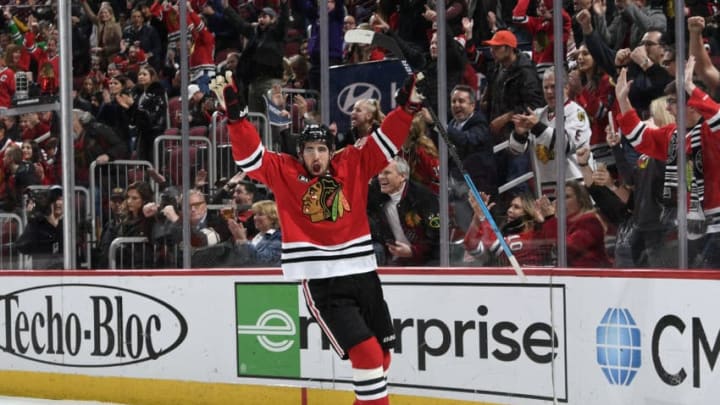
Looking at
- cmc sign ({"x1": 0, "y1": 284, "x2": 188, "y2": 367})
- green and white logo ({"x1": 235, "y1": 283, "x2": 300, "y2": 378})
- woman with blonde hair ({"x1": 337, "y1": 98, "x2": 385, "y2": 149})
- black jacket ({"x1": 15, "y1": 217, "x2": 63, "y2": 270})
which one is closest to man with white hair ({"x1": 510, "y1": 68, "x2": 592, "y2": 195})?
woman with blonde hair ({"x1": 337, "y1": 98, "x2": 385, "y2": 149})

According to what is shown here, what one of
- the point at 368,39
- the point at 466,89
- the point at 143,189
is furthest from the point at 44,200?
the point at 368,39

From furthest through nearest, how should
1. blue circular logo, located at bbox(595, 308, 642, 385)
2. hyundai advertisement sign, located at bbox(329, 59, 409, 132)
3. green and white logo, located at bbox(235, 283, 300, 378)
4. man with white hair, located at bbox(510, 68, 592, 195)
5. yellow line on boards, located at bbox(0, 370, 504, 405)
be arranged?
green and white logo, located at bbox(235, 283, 300, 378), yellow line on boards, located at bbox(0, 370, 504, 405), hyundai advertisement sign, located at bbox(329, 59, 409, 132), man with white hair, located at bbox(510, 68, 592, 195), blue circular logo, located at bbox(595, 308, 642, 385)

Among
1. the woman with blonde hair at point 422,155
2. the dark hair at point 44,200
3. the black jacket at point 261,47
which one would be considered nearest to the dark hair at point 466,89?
the woman with blonde hair at point 422,155

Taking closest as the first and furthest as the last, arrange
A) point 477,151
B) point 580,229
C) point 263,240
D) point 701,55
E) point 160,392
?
point 701,55
point 580,229
point 477,151
point 263,240
point 160,392

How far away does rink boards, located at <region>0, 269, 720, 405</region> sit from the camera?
5453 millimetres

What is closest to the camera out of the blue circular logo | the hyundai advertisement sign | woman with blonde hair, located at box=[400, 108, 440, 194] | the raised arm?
the raised arm

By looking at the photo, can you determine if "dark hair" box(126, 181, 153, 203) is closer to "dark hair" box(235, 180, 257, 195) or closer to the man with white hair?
"dark hair" box(235, 180, 257, 195)

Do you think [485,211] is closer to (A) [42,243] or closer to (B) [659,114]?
(B) [659,114]

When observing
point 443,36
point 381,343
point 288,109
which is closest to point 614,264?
point 381,343

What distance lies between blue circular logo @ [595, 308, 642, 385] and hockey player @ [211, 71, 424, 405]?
874 millimetres

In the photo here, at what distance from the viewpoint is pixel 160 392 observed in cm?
771

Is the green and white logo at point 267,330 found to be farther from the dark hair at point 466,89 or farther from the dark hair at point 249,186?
the dark hair at point 466,89

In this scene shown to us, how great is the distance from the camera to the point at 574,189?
600 cm

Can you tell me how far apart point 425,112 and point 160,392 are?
231 centimetres
